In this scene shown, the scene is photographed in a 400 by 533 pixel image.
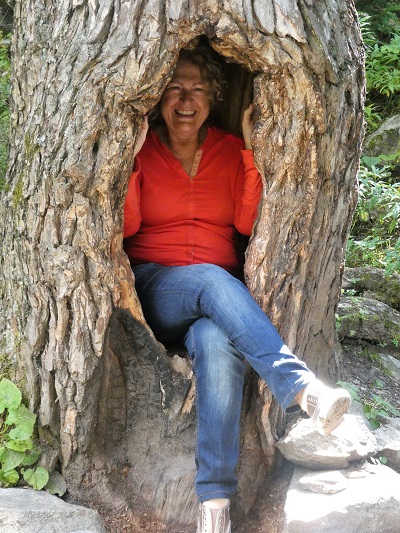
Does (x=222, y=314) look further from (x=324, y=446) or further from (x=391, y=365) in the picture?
(x=391, y=365)

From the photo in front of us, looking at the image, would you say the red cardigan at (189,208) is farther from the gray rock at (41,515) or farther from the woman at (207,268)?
the gray rock at (41,515)

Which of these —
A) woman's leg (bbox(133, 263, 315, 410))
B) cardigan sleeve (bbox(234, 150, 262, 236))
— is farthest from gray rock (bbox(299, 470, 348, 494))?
cardigan sleeve (bbox(234, 150, 262, 236))

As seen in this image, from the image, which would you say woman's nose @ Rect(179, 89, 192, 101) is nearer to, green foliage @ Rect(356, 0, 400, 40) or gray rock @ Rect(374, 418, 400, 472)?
gray rock @ Rect(374, 418, 400, 472)

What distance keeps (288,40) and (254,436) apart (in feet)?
6.37

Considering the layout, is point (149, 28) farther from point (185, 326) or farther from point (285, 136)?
point (185, 326)

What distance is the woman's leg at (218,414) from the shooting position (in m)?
3.00

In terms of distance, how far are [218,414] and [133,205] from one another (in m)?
1.13

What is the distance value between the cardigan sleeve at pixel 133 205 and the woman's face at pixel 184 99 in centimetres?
36

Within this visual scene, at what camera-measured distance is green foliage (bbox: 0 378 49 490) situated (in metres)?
3.11

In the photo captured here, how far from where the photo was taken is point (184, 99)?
11.8 feet

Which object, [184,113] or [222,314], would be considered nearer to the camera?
[222,314]

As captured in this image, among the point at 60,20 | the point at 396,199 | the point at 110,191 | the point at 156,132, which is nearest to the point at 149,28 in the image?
the point at 60,20

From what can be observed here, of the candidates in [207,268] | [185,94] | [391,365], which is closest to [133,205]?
[207,268]

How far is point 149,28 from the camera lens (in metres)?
2.84
